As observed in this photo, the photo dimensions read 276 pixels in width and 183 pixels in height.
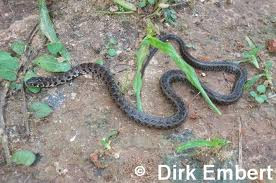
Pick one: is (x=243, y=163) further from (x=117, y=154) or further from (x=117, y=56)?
(x=117, y=56)

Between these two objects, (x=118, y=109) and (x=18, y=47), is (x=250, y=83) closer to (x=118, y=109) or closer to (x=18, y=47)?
(x=118, y=109)

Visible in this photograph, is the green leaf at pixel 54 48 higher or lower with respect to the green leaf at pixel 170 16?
lower

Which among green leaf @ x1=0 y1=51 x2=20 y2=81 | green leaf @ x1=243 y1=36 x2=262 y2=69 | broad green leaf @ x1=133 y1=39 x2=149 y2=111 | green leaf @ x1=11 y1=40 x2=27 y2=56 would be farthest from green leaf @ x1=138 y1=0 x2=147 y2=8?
green leaf @ x1=0 y1=51 x2=20 y2=81

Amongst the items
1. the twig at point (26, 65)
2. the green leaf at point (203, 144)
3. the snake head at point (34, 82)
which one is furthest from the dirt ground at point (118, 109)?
the green leaf at point (203, 144)

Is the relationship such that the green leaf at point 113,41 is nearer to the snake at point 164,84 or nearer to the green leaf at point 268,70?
the snake at point 164,84

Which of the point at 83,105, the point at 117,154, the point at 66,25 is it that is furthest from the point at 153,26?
the point at 117,154

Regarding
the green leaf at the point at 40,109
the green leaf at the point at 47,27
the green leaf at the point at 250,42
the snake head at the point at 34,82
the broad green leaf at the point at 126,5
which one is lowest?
the green leaf at the point at 40,109

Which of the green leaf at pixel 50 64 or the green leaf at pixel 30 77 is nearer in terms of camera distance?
the green leaf at pixel 30 77
